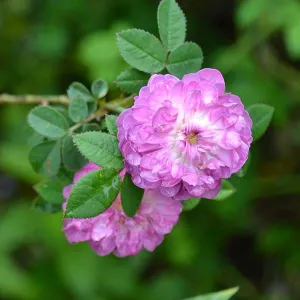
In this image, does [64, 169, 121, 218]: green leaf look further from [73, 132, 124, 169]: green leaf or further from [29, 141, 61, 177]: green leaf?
[29, 141, 61, 177]: green leaf

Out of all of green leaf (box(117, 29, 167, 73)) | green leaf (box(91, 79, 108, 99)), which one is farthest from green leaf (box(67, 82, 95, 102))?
green leaf (box(117, 29, 167, 73))

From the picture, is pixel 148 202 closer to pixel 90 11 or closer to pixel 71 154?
pixel 71 154

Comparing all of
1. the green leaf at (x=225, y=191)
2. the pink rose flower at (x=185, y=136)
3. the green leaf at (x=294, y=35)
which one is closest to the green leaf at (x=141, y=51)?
the pink rose flower at (x=185, y=136)

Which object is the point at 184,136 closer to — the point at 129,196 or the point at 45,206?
the point at 129,196

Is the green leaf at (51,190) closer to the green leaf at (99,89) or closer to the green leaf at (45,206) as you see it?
the green leaf at (45,206)

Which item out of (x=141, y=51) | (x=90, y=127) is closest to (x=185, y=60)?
(x=141, y=51)

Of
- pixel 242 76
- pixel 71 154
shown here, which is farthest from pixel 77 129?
pixel 242 76
